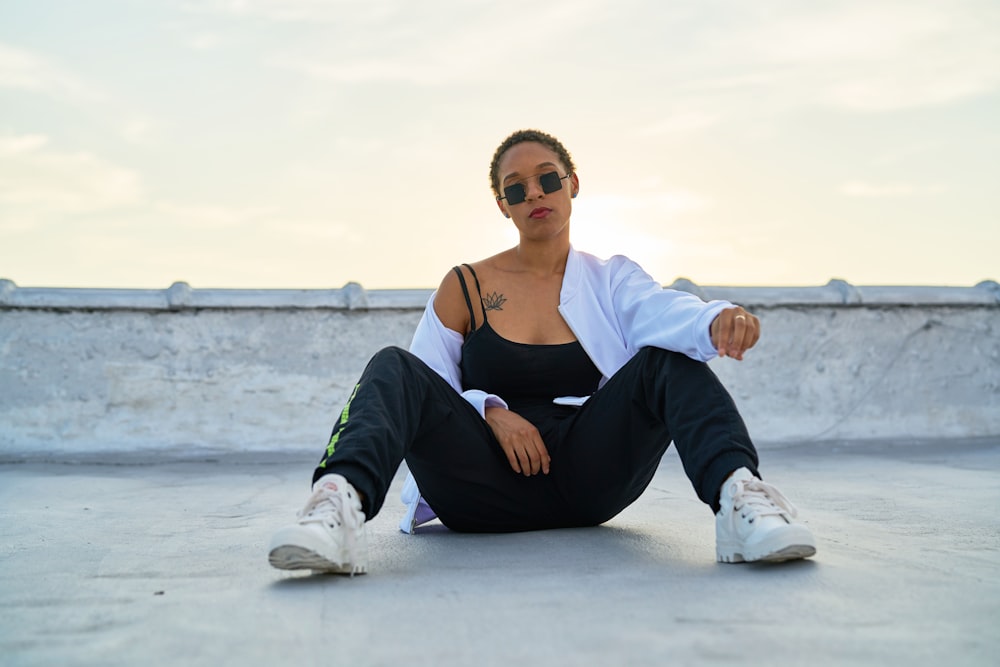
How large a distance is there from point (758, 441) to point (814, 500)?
8.33 ft

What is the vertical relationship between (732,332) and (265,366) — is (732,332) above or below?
above

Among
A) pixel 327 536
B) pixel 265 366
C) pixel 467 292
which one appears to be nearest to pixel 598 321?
pixel 467 292

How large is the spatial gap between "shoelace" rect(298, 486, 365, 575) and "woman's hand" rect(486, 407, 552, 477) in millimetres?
598

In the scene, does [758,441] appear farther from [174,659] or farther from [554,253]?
[174,659]

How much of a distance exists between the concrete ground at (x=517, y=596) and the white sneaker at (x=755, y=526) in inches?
1.7

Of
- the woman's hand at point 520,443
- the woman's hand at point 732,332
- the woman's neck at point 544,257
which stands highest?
the woman's neck at point 544,257

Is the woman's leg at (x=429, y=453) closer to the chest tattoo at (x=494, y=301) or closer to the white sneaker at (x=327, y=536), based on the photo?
the white sneaker at (x=327, y=536)

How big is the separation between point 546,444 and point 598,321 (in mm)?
421

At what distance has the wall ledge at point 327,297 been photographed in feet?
19.7

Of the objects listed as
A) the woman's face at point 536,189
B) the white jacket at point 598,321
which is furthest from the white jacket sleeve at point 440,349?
the woman's face at point 536,189

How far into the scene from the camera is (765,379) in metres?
6.39

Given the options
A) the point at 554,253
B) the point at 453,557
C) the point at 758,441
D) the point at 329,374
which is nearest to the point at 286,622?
the point at 453,557

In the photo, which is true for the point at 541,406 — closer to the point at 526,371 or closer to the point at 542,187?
the point at 526,371

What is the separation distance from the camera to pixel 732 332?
7.43 feet
